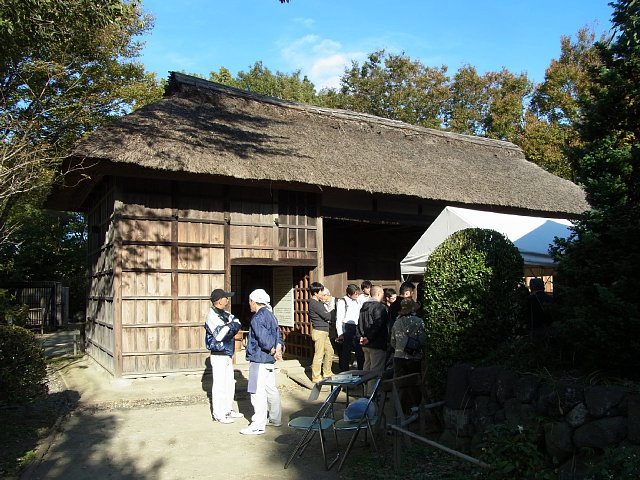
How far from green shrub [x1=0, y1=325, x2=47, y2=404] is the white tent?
18.7ft

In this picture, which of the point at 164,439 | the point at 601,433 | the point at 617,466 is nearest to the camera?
the point at 617,466

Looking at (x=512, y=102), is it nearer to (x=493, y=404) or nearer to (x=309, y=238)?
(x=309, y=238)

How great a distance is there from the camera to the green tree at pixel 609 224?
15.4 feet

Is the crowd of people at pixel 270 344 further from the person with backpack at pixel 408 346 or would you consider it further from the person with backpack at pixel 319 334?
the person with backpack at pixel 319 334

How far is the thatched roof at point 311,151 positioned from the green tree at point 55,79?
1301mm

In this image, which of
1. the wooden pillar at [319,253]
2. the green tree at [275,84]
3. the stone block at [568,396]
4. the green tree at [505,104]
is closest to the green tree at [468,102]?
the green tree at [505,104]

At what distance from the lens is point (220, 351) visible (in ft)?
24.1

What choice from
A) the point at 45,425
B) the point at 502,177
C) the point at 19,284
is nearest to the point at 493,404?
the point at 45,425

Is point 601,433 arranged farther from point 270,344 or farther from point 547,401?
point 270,344

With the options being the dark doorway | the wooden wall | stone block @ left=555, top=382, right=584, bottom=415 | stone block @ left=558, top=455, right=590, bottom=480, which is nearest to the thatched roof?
the wooden wall

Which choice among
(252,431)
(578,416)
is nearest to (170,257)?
(252,431)

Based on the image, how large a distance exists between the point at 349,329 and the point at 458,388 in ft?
13.4

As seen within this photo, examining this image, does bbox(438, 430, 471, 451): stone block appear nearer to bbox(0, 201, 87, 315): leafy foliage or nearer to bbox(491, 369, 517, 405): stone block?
bbox(491, 369, 517, 405): stone block

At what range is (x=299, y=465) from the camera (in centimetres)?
554
